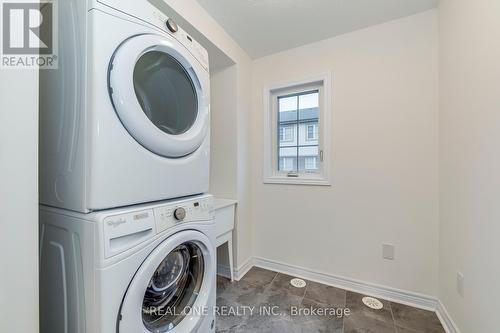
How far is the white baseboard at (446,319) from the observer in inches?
48.5

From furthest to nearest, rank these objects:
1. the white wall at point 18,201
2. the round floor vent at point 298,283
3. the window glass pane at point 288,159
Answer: the window glass pane at point 288,159, the round floor vent at point 298,283, the white wall at point 18,201

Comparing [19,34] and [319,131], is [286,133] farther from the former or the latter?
[19,34]

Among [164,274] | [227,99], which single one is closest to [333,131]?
[227,99]

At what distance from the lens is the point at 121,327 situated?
0.65m

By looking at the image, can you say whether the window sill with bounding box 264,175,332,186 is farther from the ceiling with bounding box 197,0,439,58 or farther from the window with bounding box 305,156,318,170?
the ceiling with bounding box 197,0,439,58

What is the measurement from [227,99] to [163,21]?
1.10 meters

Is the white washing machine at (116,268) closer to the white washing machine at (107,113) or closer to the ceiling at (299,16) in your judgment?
the white washing machine at (107,113)

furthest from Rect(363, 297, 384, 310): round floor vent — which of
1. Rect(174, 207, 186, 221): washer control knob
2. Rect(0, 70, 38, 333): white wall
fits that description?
Rect(0, 70, 38, 333): white wall

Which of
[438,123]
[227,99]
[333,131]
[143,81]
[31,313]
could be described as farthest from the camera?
[227,99]

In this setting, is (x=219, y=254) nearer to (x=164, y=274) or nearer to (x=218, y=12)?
(x=164, y=274)

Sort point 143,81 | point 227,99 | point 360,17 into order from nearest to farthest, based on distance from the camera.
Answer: point 143,81, point 360,17, point 227,99

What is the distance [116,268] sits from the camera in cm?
64

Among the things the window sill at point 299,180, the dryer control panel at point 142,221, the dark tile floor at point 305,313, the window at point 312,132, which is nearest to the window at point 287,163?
the window sill at point 299,180

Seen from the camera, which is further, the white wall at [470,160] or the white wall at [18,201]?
the white wall at [470,160]
